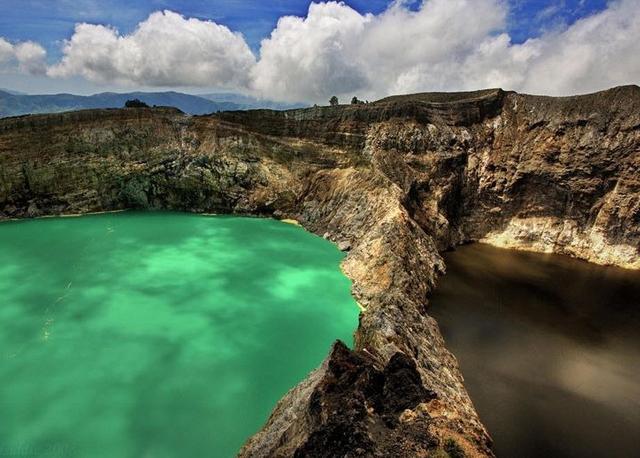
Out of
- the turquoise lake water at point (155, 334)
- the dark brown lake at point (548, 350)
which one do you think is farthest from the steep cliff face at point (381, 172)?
the turquoise lake water at point (155, 334)

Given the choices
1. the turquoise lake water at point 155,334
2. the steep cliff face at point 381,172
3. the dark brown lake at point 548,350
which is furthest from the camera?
the steep cliff face at point 381,172

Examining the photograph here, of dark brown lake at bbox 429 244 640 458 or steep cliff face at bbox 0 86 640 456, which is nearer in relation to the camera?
dark brown lake at bbox 429 244 640 458

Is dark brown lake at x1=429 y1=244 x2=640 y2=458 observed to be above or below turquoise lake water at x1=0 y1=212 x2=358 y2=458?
above

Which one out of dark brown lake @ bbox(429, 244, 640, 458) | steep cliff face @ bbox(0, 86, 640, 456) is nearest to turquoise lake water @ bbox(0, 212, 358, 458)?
Answer: steep cliff face @ bbox(0, 86, 640, 456)

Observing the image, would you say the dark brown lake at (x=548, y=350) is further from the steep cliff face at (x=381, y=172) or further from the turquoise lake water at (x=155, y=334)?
the turquoise lake water at (x=155, y=334)

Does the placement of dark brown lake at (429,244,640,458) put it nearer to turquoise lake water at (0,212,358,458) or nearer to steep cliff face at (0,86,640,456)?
steep cliff face at (0,86,640,456)

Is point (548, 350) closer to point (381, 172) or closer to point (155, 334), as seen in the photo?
point (155, 334)

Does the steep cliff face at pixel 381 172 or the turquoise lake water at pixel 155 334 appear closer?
the turquoise lake water at pixel 155 334

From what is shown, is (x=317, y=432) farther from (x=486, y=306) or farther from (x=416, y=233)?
(x=416, y=233)

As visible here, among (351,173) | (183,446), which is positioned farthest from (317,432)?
(351,173)
